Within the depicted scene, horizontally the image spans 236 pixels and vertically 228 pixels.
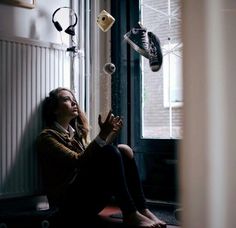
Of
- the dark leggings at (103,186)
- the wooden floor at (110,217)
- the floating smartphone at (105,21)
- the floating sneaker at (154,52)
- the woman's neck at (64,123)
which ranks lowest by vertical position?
the wooden floor at (110,217)

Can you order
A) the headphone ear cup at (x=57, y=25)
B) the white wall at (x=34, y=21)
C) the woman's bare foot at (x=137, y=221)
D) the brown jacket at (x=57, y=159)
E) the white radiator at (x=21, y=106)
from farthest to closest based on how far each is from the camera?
the headphone ear cup at (x=57, y=25) < the white wall at (x=34, y=21) < the white radiator at (x=21, y=106) < the brown jacket at (x=57, y=159) < the woman's bare foot at (x=137, y=221)

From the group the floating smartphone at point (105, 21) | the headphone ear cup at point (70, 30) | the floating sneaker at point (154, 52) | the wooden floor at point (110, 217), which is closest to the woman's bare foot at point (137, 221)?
the wooden floor at point (110, 217)

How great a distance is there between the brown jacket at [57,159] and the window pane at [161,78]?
0.59 m

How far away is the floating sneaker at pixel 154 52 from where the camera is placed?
2225 mm

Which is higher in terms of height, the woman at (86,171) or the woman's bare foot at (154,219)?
the woman at (86,171)

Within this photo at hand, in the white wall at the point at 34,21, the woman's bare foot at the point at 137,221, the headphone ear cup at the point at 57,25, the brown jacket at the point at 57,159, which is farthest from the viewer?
the headphone ear cup at the point at 57,25

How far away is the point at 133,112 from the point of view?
8.02ft

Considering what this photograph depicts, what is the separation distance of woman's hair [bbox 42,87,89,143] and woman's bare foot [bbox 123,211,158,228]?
1.72 ft

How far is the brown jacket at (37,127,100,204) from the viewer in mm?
1734

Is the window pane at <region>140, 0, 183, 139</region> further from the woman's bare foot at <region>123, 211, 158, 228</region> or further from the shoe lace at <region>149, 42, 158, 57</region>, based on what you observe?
the woman's bare foot at <region>123, 211, 158, 228</region>

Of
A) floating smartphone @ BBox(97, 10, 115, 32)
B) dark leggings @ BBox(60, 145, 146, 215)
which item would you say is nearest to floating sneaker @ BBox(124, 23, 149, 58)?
floating smartphone @ BBox(97, 10, 115, 32)

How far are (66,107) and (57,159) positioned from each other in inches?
10.8

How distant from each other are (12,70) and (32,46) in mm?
168

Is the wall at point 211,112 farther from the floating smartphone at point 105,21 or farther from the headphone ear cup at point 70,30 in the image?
the floating smartphone at point 105,21
